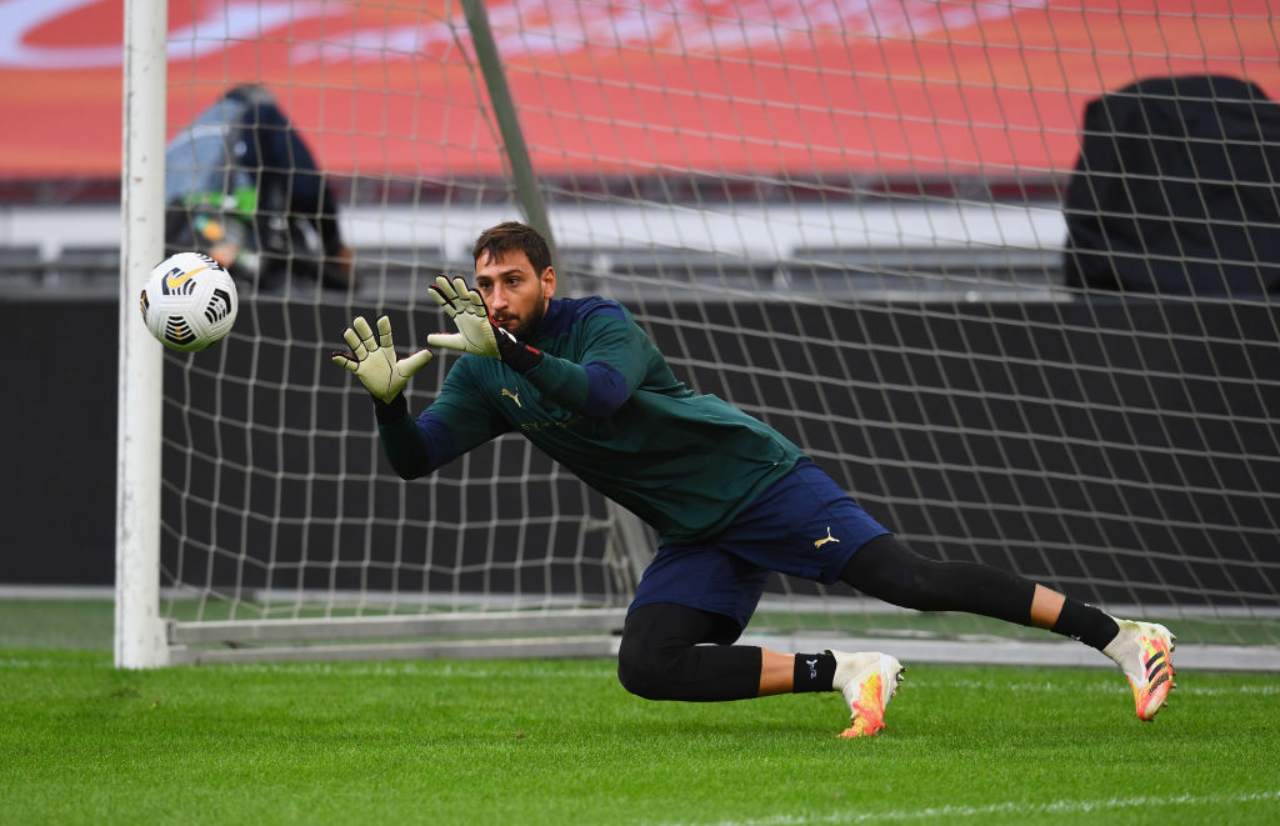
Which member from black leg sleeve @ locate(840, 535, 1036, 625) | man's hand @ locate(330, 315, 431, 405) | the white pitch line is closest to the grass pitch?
the white pitch line

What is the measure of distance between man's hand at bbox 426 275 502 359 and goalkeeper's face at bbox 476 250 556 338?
0.91 ft

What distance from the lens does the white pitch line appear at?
391 centimetres

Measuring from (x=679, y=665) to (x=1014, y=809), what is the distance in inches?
54.7

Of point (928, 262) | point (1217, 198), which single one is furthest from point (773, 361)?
point (1217, 198)

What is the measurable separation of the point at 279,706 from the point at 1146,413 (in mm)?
4596

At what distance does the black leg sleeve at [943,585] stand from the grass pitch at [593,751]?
0.40 m

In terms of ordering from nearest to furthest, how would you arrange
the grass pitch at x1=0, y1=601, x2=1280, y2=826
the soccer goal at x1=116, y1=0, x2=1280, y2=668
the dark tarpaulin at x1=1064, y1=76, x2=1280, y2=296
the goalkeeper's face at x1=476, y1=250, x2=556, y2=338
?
the grass pitch at x1=0, y1=601, x2=1280, y2=826
the goalkeeper's face at x1=476, y1=250, x2=556, y2=338
the dark tarpaulin at x1=1064, y1=76, x2=1280, y2=296
the soccer goal at x1=116, y1=0, x2=1280, y2=668

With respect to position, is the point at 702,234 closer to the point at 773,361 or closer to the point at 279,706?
the point at 773,361

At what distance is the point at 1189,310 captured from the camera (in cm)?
862

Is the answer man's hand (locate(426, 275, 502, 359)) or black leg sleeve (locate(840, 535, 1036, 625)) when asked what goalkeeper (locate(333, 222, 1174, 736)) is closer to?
black leg sleeve (locate(840, 535, 1036, 625))

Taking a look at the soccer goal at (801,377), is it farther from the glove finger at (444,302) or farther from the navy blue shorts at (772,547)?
the glove finger at (444,302)

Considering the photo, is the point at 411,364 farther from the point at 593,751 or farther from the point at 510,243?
the point at 593,751

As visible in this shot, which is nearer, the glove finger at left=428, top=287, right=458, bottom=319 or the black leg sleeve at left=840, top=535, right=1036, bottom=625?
the glove finger at left=428, top=287, right=458, bottom=319

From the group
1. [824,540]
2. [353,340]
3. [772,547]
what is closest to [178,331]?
[353,340]
